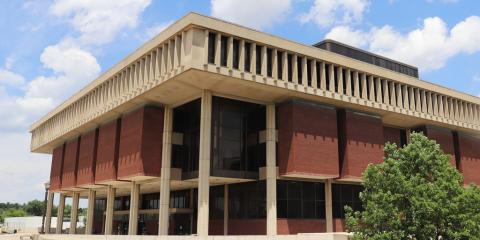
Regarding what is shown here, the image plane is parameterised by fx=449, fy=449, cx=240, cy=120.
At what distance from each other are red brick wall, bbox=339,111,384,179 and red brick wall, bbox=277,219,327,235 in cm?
513

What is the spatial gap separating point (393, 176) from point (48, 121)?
5678cm

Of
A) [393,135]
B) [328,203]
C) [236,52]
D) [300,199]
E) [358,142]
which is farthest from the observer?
[393,135]

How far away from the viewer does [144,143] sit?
136 ft

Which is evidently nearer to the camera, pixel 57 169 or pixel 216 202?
pixel 216 202

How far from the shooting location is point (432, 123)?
51.4 meters

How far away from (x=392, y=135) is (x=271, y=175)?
19.9m

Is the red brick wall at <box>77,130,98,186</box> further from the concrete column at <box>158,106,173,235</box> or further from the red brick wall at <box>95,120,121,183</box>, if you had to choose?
the concrete column at <box>158,106,173,235</box>

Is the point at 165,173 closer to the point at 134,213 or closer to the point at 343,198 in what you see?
the point at 134,213

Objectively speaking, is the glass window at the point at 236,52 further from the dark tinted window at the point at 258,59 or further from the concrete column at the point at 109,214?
the concrete column at the point at 109,214

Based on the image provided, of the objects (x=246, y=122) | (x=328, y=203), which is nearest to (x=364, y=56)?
(x=328, y=203)

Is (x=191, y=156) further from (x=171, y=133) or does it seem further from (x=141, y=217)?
(x=141, y=217)

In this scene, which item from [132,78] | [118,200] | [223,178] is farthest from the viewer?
[118,200]

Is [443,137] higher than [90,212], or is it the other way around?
[443,137]

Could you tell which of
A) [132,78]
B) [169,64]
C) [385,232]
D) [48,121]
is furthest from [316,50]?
[48,121]
